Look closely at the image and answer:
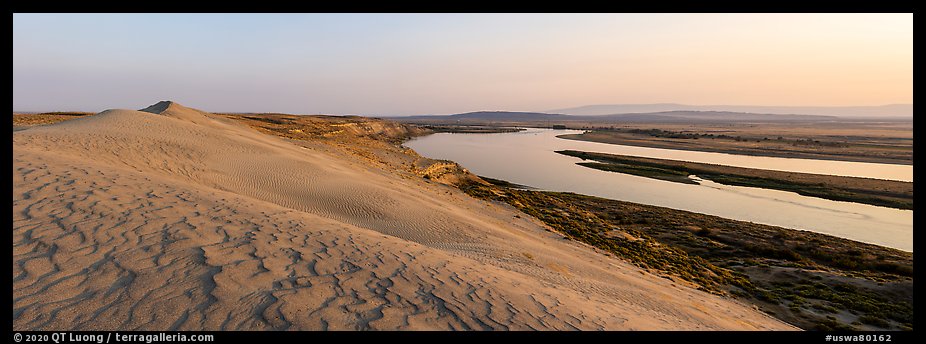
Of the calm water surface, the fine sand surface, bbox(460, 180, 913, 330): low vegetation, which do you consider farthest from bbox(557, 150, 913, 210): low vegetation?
the fine sand surface

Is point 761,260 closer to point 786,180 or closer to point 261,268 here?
point 261,268

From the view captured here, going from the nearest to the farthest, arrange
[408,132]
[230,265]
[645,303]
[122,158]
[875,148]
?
1. [230,265]
2. [645,303]
3. [122,158]
4. [875,148]
5. [408,132]

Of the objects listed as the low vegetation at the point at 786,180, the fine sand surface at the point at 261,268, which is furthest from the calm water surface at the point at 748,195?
the fine sand surface at the point at 261,268

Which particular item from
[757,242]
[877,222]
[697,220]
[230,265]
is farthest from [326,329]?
[877,222]

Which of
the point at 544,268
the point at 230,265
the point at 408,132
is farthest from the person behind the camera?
the point at 408,132

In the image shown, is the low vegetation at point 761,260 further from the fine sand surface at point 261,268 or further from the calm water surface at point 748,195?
the calm water surface at point 748,195

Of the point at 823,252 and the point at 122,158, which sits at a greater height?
the point at 122,158
